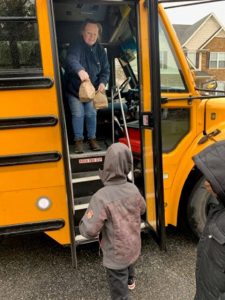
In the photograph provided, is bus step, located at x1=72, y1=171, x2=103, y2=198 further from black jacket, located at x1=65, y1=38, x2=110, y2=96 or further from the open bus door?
black jacket, located at x1=65, y1=38, x2=110, y2=96

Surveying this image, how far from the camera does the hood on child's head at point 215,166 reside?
1.36m

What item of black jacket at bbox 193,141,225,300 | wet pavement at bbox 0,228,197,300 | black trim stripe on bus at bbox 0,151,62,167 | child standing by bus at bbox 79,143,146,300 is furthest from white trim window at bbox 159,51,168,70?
wet pavement at bbox 0,228,197,300

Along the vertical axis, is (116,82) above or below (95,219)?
above

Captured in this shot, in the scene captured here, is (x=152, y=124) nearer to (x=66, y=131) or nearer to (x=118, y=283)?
(x=66, y=131)

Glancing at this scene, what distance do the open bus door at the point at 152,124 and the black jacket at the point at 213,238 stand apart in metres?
0.94

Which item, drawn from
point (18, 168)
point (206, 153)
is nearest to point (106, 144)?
point (18, 168)

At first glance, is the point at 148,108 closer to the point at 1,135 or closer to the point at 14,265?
the point at 1,135

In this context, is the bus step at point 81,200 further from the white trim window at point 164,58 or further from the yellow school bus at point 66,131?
the white trim window at point 164,58

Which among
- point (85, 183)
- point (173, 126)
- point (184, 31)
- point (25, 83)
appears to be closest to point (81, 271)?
point (85, 183)

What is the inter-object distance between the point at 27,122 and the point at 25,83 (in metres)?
0.28

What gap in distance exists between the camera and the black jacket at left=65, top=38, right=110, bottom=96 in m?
2.94

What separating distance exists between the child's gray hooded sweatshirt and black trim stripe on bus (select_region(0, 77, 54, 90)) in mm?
718

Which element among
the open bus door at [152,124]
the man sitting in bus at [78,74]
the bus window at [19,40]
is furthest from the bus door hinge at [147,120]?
the bus window at [19,40]

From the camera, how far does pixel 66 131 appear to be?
8.29 ft
